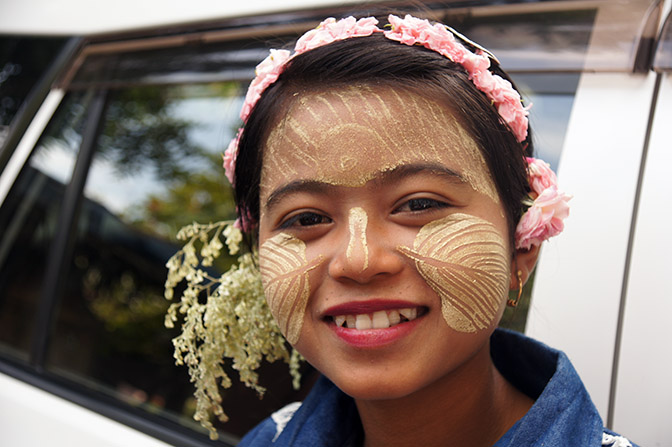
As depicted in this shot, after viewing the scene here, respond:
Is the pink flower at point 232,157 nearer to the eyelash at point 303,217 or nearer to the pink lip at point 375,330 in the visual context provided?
the eyelash at point 303,217

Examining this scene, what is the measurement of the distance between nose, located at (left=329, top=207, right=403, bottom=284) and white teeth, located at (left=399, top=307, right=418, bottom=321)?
87mm

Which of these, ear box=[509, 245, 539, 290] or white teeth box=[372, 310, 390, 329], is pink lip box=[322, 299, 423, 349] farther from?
ear box=[509, 245, 539, 290]

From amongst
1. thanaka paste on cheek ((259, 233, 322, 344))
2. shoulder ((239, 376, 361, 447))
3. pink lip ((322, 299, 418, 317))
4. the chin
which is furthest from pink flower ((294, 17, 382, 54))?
shoulder ((239, 376, 361, 447))

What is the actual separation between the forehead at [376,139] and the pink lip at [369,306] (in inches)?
9.5

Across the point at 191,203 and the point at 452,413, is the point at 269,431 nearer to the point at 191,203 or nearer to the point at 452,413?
the point at 452,413

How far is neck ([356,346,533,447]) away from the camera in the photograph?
4.83 ft

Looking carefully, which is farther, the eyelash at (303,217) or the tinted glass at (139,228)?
the tinted glass at (139,228)

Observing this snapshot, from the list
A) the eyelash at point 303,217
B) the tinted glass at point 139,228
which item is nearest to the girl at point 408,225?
the eyelash at point 303,217

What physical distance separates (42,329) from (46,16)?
141 centimetres

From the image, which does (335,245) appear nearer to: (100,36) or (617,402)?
(617,402)

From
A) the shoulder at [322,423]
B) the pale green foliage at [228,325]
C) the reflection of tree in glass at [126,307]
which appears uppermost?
the pale green foliage at [228,325]

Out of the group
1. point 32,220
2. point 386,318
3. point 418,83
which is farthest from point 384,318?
point 32,220

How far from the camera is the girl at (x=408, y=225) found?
1.34m

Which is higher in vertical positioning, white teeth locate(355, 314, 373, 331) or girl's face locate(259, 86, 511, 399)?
girl's face locate(259, 86, 511, 399)
